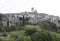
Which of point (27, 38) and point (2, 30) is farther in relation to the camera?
point (2, 30)

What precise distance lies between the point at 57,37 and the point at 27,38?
2218 millimetres

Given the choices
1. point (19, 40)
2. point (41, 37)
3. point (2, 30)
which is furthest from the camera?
point (2, 30)

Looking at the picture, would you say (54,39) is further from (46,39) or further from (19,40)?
(19,40)

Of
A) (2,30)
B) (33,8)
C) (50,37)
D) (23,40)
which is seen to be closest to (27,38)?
(23,40)

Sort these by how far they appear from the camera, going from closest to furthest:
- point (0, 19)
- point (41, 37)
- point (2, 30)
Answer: point (41, 37) → point (2, 30) → point (0, 19)

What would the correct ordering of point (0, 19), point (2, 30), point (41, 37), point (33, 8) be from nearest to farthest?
1. point (41, 37)
2. point (2, 30)
3. point (0, 19)
4. point (33, 8)

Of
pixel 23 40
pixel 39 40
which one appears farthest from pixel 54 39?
pixel 23 40

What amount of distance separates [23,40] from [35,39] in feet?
2.72

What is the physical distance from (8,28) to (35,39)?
9.52 meters

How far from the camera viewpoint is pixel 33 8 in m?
42.9

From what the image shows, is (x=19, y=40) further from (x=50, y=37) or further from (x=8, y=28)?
(x=8, y=28)

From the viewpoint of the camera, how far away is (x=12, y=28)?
79.4 ft

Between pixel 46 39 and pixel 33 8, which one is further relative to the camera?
pixel 33 8

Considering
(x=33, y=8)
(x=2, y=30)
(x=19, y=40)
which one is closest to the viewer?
(x=19, y=40)
